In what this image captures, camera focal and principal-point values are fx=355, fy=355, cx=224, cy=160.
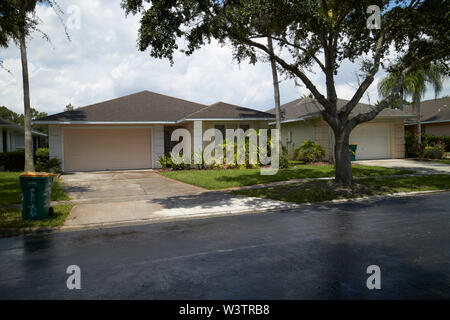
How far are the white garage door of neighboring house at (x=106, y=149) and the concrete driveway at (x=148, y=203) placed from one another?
720 cm

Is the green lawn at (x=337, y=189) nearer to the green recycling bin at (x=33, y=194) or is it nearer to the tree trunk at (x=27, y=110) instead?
the green recycling bin at (x=33, y=194)

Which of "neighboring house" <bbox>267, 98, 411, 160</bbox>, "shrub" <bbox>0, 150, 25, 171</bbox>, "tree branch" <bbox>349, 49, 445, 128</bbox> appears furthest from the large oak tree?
"shrub" <bbox>0, 150, 25, 171</bbox>

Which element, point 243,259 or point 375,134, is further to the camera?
point 375,134

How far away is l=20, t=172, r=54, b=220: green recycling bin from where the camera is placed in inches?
328

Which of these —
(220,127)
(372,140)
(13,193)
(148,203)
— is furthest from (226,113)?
(13,193)

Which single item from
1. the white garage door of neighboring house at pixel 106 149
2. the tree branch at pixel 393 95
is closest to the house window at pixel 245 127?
the white garage door of neighboring house at pixel 106 149

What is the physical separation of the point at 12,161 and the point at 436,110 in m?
34.1

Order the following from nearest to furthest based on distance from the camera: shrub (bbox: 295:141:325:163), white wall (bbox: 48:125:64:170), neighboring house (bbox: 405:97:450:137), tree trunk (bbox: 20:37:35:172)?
tree trunk (bbox: 20:37:35:172) < white wall (bbox: 48:125:64:170) < shrub (bbox: 295:141:325:163) < neighboring house (bbox: 405:97:450:137)

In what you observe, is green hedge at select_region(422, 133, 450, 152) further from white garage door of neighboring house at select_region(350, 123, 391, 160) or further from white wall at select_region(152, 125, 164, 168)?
white wall at select_region(152, 125, 164, 168)

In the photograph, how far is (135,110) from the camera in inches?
897

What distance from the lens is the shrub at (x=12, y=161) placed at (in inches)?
826

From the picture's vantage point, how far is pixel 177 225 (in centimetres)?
828

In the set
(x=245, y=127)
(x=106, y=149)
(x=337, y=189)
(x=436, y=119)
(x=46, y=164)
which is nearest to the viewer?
(x=337, y=189)

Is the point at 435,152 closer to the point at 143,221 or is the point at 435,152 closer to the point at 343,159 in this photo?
the point at 343,159
